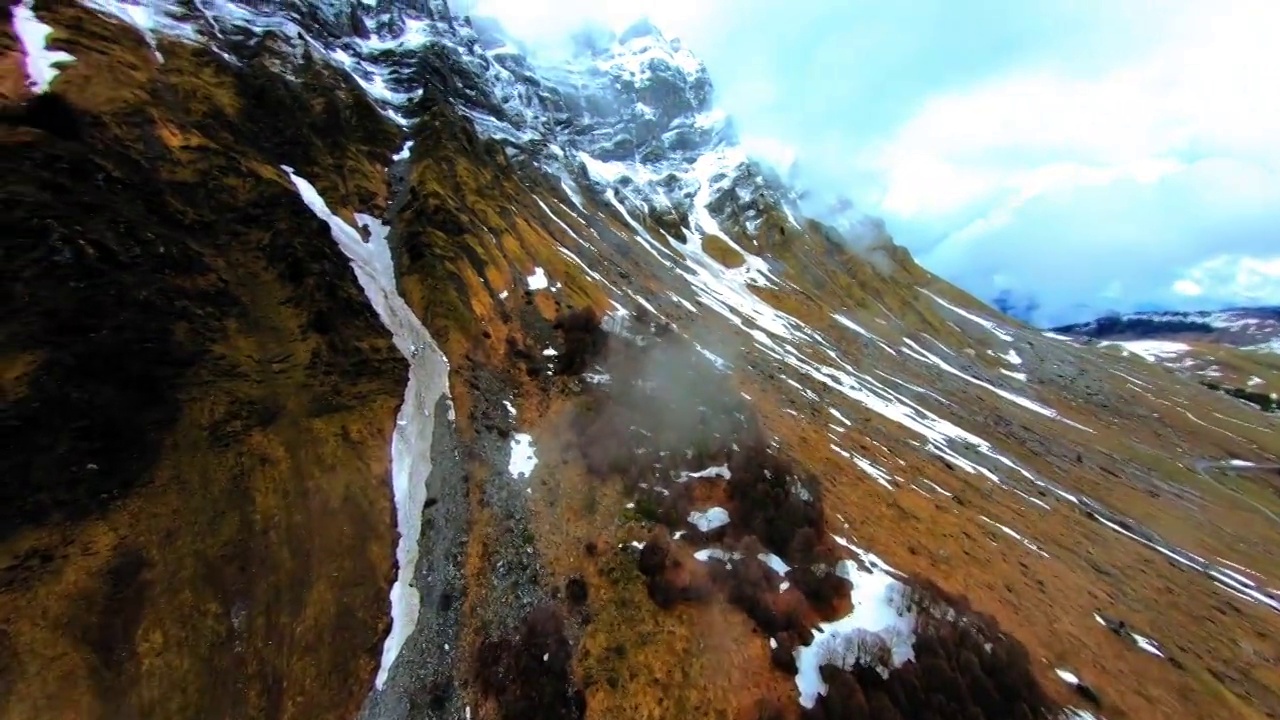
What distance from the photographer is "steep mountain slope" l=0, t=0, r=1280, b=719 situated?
24.0 meters

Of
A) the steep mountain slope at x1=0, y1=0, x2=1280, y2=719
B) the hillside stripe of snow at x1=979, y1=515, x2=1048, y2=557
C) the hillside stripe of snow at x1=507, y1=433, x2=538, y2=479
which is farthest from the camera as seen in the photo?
the hillside stripe of snow at x1=979, y1=515, x2=1048, y2=557

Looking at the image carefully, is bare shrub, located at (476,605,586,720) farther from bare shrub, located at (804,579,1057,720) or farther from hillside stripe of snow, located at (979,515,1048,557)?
hillside stripe of snow, located at (979,515,1048,557)

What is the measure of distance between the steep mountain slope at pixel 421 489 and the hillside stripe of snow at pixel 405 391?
24cm

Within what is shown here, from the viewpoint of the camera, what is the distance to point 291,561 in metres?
26.5

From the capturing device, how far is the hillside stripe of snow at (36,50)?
37284mm

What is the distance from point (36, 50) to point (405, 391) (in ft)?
117

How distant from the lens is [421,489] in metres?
33.1

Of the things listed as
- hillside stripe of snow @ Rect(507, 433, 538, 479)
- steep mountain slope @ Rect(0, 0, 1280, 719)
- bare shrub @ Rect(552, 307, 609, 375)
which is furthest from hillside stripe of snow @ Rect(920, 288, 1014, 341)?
hillside stripe of snow @ Rect(507, 433, 538, 479)

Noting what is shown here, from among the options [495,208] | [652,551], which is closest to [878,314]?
[495,208]

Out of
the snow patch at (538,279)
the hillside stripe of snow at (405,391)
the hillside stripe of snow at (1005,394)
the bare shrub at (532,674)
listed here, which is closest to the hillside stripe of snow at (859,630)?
the bare shrub at (532,674)

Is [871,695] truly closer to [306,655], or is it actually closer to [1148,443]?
[306,655]

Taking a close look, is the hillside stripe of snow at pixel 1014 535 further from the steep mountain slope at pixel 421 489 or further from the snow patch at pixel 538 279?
the snow patch at pixel 538 279

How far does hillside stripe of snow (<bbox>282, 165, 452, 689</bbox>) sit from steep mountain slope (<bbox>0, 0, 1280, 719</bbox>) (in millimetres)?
242

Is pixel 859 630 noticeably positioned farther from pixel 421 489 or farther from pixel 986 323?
pixel 986 323
